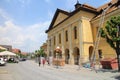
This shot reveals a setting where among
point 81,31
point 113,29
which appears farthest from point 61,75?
point 81,31

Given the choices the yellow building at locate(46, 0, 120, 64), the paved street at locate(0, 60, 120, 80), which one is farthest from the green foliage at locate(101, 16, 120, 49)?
the yellow building at locate(46, 0, 120, 64)

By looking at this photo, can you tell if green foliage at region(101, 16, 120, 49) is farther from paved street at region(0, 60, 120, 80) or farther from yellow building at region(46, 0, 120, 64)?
Result: yellow building at region(46, 0, 120, 64)

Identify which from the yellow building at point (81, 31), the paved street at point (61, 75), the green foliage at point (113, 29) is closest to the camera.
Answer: the paved street at point (61, 75)

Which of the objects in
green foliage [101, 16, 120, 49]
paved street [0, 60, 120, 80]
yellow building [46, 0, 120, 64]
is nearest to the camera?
paved street [0, 60, 120, 80]

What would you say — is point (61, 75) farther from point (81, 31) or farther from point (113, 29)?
point (81, 31)

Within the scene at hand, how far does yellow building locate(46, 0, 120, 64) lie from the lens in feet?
106

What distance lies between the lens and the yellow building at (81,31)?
106 ft

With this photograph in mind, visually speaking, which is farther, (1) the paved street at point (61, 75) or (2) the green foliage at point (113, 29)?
(2) the green foliage at point (113, 29)

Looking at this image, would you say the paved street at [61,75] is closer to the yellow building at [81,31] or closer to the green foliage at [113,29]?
the green foliage at [113,29]

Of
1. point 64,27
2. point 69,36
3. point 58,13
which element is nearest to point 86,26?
point 69,36

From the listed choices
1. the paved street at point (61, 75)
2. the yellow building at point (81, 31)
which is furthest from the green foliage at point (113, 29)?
the yellow building at point (81, 31)

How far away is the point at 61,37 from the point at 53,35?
6.46 metres

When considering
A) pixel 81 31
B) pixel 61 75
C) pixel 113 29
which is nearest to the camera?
pixel 61 75

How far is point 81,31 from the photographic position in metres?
34.8
